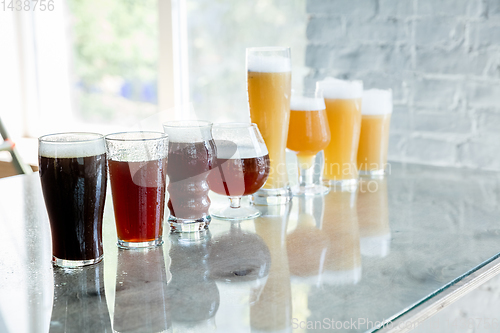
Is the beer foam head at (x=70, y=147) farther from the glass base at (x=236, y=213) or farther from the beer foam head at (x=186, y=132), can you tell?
the glass base at (x=236, y=213)

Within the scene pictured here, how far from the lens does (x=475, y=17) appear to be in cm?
170

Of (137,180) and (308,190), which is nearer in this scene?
(137,180)

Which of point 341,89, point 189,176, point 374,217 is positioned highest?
point 341,89

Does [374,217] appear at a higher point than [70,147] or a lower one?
lower

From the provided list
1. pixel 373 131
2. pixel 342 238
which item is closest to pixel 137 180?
pixel 342 238

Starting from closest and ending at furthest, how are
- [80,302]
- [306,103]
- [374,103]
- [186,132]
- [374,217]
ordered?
[80,302] < [186,132] < [374,217] < [306,103] < [374,103]

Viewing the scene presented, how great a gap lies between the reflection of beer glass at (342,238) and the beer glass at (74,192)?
316 millimetres

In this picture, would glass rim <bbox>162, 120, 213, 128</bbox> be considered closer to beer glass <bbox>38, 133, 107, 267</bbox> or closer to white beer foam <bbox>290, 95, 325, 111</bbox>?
Answer: beer glass <bbox>38, 133, 107, 267</bbox>

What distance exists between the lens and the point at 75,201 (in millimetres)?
700

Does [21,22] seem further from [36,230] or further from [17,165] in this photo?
[36,230]

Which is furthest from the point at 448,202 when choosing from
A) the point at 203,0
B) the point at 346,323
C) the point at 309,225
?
the point at 203,0

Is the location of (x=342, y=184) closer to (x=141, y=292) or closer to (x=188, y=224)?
(x=188, y=224)

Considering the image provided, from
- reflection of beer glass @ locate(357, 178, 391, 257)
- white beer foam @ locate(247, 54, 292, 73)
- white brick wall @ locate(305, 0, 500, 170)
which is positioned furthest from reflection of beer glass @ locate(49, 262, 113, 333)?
white brick wall @ locate(305, 0, 500, 170)

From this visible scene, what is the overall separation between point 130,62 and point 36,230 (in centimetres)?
250
